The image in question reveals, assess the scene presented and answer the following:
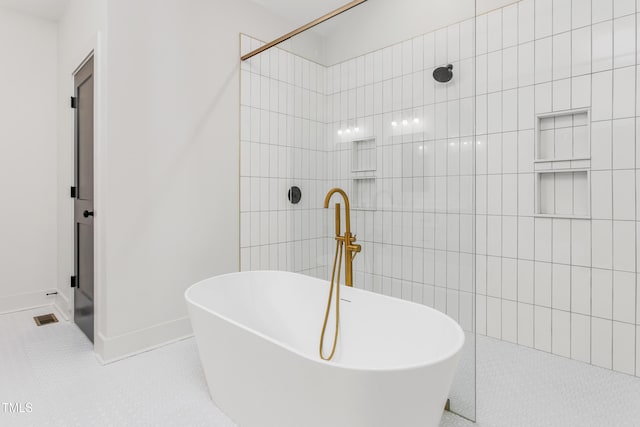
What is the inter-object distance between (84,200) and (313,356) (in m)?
2.17

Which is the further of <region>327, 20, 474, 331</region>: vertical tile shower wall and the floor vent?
the floor vent

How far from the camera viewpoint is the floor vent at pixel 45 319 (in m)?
2.83

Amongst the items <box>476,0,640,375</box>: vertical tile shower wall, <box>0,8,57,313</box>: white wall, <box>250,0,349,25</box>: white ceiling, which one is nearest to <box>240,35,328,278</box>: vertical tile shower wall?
<box>250,0,349,25</box>: white ceiling

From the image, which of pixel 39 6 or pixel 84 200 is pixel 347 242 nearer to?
pixel 84 200

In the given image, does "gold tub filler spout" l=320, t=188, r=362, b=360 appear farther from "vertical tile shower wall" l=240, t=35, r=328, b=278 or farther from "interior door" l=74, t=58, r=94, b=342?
"interior door" l=74, t=58, r=94, b=342

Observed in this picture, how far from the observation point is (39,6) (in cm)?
298

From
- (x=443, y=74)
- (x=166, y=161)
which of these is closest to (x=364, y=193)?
(x=443, y=74)

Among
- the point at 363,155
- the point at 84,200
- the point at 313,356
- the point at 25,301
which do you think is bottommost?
the point at 25,301

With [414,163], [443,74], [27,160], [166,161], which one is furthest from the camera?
[27,160]

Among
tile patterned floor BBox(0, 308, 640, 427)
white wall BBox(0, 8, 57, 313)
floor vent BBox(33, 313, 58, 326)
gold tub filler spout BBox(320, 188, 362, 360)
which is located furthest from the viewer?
white wall BBox(0, 8, 57, 313)

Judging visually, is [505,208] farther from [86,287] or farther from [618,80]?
[86,287]

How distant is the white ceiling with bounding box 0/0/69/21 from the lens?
292cm

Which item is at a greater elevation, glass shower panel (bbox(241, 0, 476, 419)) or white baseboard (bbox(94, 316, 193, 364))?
glass shower panel (bbox(241, 0, 476, 419))

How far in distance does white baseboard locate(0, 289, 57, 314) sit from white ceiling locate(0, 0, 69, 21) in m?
2.55
